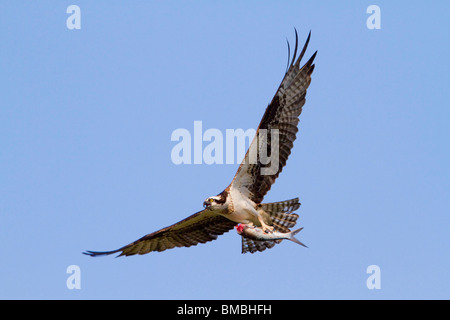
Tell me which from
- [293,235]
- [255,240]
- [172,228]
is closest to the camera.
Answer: [293,235]

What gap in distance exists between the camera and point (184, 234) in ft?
54.4

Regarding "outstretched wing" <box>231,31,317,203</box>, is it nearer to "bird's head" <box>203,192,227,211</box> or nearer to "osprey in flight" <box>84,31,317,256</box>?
"osprey in flight" <box>84,31,317,256</box>

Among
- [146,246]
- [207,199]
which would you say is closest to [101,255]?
[146,246]

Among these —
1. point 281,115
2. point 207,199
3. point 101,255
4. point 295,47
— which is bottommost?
point 101,255

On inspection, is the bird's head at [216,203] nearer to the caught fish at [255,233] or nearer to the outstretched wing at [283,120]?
the outstretched wing at [283,120]

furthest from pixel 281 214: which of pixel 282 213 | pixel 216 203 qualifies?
pixel 216 203

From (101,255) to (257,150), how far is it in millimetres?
3550

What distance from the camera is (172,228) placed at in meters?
16.3

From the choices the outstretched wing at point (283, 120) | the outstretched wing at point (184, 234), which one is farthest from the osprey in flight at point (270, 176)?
the outstretched wing at point (184, 234)

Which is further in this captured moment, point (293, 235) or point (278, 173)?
point (278, 173)

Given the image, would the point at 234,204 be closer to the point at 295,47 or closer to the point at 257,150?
the point at 257,150

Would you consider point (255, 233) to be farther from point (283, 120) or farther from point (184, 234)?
point (184, 234)

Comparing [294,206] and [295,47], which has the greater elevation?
[295,47]

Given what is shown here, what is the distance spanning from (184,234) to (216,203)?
6.07 feet
